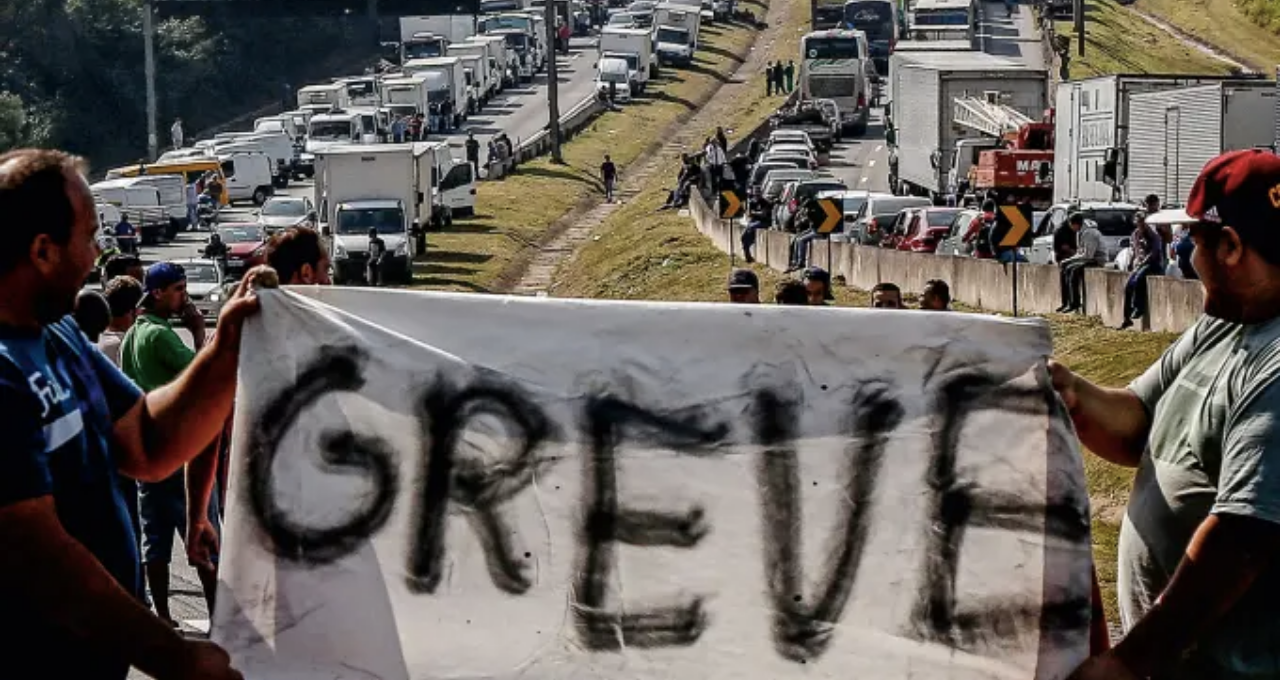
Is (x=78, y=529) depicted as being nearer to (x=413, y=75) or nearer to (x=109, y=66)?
(x=413, y=75)

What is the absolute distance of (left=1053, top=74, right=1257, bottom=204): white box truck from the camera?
154 ft

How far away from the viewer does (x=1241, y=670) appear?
539cm

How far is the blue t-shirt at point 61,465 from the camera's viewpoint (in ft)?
16.5

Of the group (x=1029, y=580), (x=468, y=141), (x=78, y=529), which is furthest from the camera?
(x=468, y=141)

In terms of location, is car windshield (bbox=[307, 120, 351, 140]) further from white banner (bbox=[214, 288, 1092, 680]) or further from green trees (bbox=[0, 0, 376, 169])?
white banner (bbox=[214, 288, 1092, 680])

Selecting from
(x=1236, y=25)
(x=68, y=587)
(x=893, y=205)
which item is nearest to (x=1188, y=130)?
(x=893, y=205)

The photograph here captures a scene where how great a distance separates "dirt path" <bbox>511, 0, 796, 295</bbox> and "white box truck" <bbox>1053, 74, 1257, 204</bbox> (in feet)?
33.9

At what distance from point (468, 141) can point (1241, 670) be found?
77154 millimetres

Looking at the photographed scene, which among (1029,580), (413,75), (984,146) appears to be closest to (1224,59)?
(413,75)

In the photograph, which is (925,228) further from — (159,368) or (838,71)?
(838,71)

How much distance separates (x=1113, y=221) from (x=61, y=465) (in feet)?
107

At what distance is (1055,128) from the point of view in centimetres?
5234

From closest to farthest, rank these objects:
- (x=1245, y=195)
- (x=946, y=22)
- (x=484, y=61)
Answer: (x=1245, y=195), (x=946, y=22), (x=484, y=61)

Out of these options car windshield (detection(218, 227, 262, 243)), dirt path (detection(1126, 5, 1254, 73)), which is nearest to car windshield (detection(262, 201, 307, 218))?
car windshield (detection(218, 227, 262, 243))
